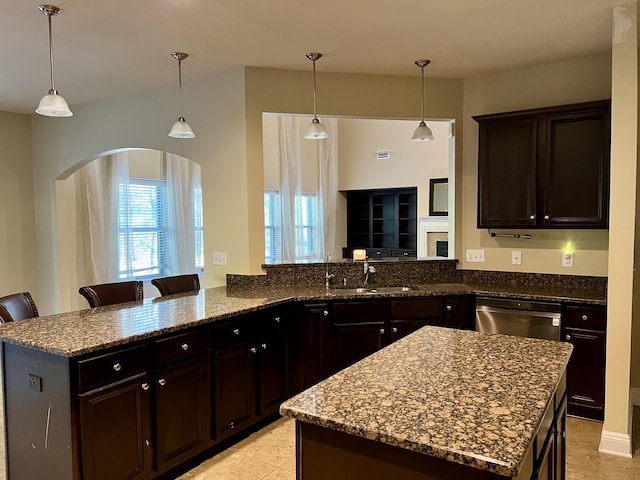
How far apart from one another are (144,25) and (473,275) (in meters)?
3.18

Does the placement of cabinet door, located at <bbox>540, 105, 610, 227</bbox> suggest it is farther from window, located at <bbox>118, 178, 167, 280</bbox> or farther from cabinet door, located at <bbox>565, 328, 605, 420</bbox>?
window, located at <bbox>118, 178, 167, 280</bbox>

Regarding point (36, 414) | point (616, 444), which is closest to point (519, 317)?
point (616, 444)

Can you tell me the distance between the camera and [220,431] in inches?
109

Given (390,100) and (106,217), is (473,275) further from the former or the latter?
(106,217)

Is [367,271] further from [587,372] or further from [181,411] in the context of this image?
[181,411]

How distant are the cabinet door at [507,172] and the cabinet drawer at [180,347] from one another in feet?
7.94

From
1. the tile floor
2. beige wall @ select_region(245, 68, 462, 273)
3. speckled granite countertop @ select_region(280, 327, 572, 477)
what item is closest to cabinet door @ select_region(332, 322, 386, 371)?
the tile floor

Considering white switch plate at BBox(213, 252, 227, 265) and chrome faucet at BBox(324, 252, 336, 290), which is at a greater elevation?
white switch plate at BBox(213, 252, 227, 265)

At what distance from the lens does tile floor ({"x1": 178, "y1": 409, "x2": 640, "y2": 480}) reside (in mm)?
2588

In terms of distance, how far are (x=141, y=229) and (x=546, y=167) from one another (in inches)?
183

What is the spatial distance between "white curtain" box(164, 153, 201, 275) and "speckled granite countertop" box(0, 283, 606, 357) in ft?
8.72

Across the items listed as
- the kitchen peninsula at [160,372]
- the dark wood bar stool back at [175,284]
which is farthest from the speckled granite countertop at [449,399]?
the dark wood bar stool back at [175,284]

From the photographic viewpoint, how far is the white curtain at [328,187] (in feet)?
27.8

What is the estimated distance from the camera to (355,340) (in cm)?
348
